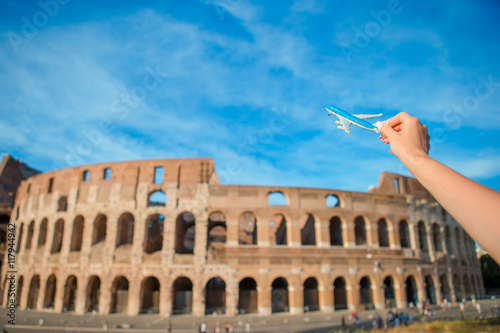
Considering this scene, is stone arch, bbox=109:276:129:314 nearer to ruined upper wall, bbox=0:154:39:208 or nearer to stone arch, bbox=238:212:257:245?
stone arch, bbox=238:212:257:245

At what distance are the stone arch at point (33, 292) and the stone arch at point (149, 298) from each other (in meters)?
11.1

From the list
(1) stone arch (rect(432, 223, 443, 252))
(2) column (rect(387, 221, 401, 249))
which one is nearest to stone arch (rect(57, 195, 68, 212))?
(2) column (rect(387, 221, 401, 249))

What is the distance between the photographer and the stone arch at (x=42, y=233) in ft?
94.7

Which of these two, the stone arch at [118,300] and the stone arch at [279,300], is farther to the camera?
the stone arch at [279,300]

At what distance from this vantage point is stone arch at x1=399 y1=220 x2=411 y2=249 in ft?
98.2

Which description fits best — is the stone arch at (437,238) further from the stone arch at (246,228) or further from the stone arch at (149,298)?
the stone arch at (149,298)

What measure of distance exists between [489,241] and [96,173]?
97.2 ft

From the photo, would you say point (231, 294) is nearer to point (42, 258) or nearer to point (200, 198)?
point (200, 198)

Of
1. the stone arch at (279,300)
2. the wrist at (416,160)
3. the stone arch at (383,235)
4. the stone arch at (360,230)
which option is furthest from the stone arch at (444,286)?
the wrist at (416,160)

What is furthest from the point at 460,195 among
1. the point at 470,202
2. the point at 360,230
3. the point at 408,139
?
the point at 360,230

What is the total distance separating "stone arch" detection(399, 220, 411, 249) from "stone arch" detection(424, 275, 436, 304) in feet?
11.2

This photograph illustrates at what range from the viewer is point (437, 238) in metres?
32.0

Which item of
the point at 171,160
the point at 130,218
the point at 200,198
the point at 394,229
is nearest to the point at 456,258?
the point at 394,229

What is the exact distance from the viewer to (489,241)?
4.12 ft
